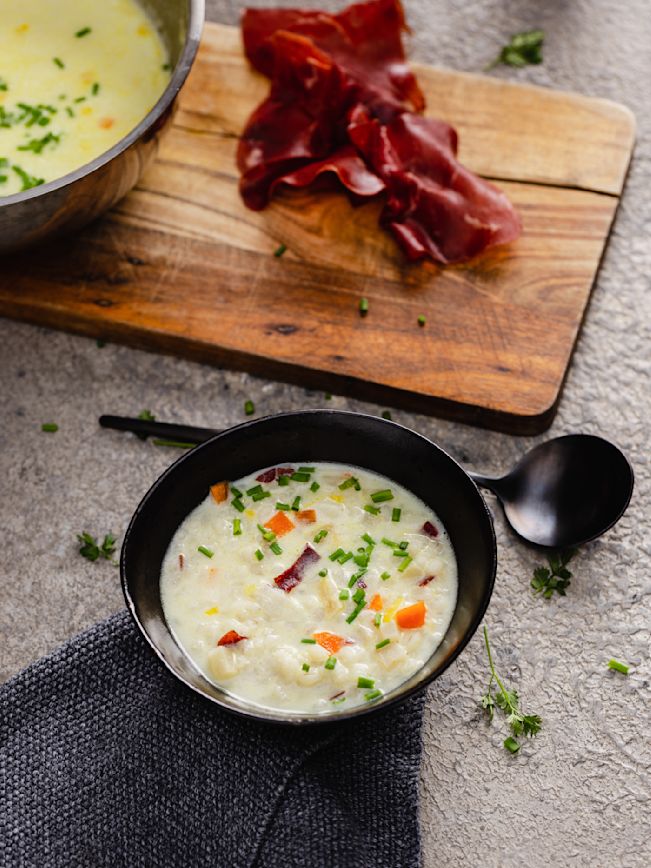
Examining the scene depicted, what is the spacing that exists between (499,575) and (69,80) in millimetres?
1572

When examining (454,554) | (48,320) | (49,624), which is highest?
(454,554)

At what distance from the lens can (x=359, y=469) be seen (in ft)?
7.40

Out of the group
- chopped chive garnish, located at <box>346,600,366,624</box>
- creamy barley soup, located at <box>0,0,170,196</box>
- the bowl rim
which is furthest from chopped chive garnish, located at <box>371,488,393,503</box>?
creamy barley soup, located at <box>0,0,170,196</box>

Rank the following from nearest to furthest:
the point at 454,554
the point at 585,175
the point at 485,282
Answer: the point at 454,554, the point at 485,282, the point at 585,175

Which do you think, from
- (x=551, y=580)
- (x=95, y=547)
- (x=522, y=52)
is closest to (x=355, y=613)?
(x=551, y=580)

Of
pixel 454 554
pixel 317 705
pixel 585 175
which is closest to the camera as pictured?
pixel 317 705

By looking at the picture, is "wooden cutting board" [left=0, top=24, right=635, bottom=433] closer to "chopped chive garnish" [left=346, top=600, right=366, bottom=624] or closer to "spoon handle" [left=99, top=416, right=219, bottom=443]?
"spoon handle" [left=99, top=416, right=219, bottom=443]

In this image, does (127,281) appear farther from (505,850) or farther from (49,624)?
(505,850)

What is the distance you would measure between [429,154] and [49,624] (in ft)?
4.74

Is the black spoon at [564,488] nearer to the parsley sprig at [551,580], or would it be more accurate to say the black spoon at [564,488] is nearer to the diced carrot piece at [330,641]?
the parsley sprig at [551,580]

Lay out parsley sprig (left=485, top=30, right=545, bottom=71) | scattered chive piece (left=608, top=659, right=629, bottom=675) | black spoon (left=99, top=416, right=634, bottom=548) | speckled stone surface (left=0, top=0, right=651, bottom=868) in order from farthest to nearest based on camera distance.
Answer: parsley sprig (left=485, top=30, right=545, bottom=71) < black spoon (left=99, top=416, right=634, bottom=548) < scattered chive piece (left=608, top=659, right=629, bottom=675) < speckled stone surface (left=0, top=0, right=651, bottom=868)

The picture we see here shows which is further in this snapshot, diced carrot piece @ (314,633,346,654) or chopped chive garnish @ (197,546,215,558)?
chopped chive garnish @ (197,546,215,558)

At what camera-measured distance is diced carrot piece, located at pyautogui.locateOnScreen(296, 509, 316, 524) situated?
2158 millimetres

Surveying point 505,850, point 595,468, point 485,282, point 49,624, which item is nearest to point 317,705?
point 505,850
